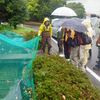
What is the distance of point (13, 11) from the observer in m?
24.7

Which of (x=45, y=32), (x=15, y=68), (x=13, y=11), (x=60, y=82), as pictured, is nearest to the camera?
(x=60, y=82)

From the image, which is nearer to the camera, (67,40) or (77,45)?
(77,45)

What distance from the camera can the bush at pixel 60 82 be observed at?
7.29 metres

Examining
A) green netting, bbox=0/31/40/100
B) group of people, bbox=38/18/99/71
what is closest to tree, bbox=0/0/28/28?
group of people, bbox=38/18/99/71

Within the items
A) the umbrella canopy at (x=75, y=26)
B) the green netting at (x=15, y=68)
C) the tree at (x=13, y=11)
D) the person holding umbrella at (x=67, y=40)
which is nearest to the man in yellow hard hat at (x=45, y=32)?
the person holding umbrella at (x=67, y=40)

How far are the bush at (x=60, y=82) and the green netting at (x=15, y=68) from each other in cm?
21

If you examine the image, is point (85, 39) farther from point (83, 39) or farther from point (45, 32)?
point (45, 32)

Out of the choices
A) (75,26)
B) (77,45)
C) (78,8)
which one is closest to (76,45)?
(77,45)

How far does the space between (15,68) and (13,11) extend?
53.2ft

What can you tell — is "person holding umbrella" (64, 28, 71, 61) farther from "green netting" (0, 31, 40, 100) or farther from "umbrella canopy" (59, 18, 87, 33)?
"green netting" (0, 31, 40, 100)

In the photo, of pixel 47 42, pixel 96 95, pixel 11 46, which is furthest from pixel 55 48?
pixel 96 95

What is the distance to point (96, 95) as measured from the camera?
25.1 feet

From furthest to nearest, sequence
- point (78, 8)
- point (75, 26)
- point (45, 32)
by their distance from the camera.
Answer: point (78, 8), point (45, 32), point (75, 26)

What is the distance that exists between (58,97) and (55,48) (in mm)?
13226
